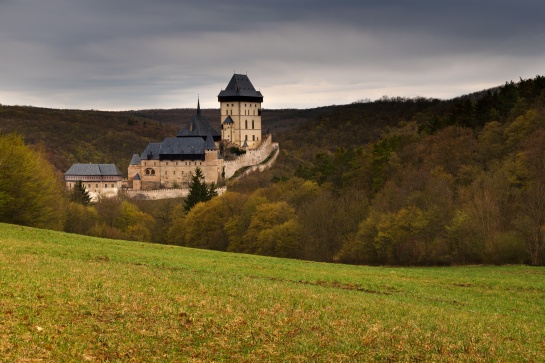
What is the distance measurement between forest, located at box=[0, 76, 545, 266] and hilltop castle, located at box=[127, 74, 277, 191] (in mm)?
21641

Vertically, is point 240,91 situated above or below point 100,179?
above

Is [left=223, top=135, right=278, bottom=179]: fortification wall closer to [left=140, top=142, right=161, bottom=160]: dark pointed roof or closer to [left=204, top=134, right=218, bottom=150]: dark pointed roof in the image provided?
[left=204, top=134, right=218, bottom=150]: dark pointed roof

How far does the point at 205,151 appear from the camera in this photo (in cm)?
10700

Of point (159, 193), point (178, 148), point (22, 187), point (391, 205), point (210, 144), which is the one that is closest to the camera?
point (22, 187)

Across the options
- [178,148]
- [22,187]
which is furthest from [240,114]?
[22,187]

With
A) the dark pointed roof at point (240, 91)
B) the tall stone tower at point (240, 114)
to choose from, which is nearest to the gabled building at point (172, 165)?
the tall stone tower at point (240, 114)

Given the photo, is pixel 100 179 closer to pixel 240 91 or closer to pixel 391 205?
pixel 240 91

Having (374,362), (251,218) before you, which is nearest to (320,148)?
(251,218)

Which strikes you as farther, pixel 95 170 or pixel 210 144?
pixel 210 144

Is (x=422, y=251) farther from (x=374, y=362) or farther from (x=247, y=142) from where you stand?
(x=247, y=142)

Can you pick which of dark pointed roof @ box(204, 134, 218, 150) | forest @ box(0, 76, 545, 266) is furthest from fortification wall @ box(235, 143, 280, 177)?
forest @ box(0, 76, 545, 266)

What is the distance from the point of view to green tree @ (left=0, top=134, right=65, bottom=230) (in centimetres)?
4134

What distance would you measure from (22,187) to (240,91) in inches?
3363

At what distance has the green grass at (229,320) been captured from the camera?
10.2 meters
